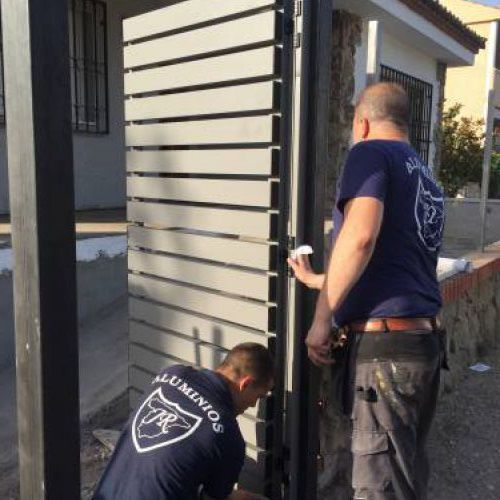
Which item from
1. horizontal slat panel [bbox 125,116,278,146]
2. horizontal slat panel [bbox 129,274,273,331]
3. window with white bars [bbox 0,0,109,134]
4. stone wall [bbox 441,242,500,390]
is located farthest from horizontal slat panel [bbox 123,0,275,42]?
window with white bars [bbox 0,0,109,134]

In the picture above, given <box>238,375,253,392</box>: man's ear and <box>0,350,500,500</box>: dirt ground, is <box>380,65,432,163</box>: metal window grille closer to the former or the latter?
<box>0,350,500,500</box>: dirt ground

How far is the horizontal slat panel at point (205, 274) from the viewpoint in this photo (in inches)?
101

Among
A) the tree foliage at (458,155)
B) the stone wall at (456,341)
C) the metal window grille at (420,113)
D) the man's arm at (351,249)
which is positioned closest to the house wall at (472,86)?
the tree foliage at (458,155)

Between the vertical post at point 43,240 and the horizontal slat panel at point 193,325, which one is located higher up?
the vertical post at point 43,240

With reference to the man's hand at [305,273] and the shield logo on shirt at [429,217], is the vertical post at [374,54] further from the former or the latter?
the man's hand at [305,273]

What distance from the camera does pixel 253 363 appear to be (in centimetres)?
233

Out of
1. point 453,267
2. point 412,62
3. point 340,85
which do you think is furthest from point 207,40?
point 412,62

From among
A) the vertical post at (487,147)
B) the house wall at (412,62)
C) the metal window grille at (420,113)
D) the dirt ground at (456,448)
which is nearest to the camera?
the dirt ground at (456,448)

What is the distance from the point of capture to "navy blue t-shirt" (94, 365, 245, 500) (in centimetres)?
203

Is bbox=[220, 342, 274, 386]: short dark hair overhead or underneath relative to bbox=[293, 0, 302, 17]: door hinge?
underneath

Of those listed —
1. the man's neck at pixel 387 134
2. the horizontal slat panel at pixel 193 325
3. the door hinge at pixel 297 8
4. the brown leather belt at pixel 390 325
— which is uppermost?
the door hinge at pixel 297 8

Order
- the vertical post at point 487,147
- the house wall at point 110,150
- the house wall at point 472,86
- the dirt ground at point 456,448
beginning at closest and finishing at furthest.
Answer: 1. the dirt ground at point 456,448
2. the vertical post at point 487,147
3. the house wall at point 110,150
4. the house wall at point 472,86

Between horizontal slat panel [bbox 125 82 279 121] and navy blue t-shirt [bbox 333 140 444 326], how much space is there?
1.51 feet

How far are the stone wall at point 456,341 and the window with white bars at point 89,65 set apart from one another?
458cm
